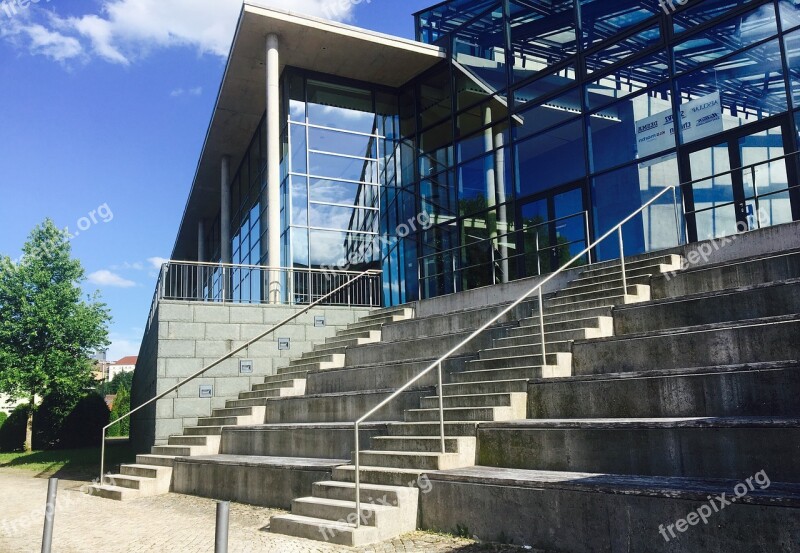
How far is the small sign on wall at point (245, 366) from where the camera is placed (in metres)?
15.2

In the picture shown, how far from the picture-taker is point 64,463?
68.3 ft

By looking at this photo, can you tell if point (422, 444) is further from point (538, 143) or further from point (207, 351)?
point (538, 143)

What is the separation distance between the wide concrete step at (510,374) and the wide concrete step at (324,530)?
273 cm

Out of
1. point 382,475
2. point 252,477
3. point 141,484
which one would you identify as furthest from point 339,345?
point 382,475

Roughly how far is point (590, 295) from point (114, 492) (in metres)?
8.89

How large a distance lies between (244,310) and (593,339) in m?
9.37

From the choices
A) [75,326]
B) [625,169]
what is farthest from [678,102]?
[75,326]

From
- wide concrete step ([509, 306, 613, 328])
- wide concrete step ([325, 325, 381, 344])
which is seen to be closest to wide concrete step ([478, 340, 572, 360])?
wide concrete step ([509, 306, 613, 328])

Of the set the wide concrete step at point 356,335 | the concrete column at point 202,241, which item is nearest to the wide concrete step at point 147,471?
the wide concrete step at point 356,335

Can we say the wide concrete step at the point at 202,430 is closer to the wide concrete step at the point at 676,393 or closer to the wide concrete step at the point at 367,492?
the wide concrete step at the point at 367,492

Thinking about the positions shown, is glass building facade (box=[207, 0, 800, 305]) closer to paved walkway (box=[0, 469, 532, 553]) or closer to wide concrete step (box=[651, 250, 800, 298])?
wide concrete step (box=[651, 250, 800, 298])

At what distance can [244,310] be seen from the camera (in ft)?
51.2

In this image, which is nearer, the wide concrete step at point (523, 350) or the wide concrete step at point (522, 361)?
the wide concrete step at point (522, 361)

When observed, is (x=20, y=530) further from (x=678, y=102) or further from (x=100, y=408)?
(x=100, y=408)
